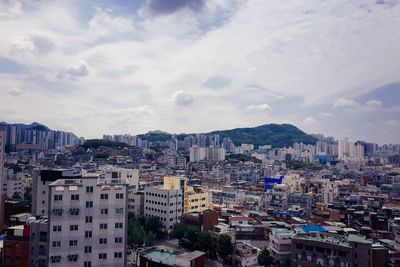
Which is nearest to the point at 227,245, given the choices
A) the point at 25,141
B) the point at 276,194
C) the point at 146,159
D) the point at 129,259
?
the point at 129,259

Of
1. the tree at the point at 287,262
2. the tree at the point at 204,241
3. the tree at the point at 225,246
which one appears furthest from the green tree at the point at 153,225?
the tree at the point at 287,262

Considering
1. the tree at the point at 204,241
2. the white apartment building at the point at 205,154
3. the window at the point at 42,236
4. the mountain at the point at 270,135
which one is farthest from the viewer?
the mountain at the point at 270,135

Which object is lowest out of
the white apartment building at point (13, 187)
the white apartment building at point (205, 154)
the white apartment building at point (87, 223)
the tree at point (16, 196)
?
the tree at point (16, 196)

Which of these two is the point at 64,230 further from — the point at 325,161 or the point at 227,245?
the point at 325,161

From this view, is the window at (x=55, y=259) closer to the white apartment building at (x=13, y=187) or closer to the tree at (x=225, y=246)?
the tree at (x=225, y=246)

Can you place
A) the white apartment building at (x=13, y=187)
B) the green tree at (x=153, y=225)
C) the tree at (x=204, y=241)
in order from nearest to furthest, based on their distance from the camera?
the tree at (x=204, y=241)
the green tree at (x=153, y=225)
the white apartment building at (x=13, y=187)

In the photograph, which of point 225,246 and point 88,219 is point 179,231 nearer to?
point 225,246
